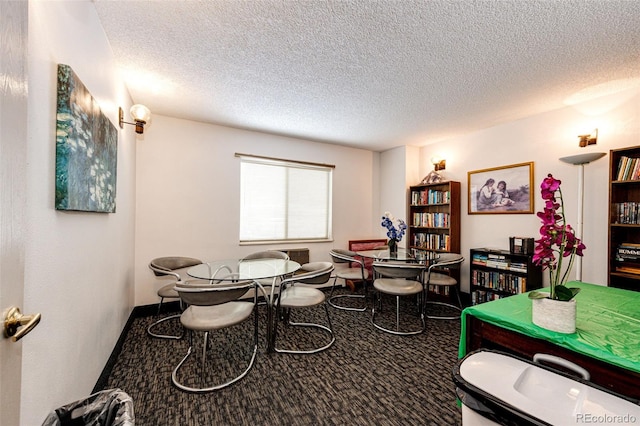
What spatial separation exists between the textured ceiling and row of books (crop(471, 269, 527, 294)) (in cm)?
204

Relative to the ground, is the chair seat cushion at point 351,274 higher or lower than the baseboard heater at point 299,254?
lower

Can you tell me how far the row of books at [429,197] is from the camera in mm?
4062

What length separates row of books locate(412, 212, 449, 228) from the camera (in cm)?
405

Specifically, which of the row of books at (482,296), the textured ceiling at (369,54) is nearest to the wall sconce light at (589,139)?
the textured ceiling at (369,54)

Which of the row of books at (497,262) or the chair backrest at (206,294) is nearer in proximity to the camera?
the chair backrest at (206,294)

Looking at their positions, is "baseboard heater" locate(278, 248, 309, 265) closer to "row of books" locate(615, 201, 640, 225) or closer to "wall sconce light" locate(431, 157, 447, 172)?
"wall sconce light" locate(431, 157, 447, 172)

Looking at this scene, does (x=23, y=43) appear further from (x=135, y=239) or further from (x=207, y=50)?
(x=135, y=239)

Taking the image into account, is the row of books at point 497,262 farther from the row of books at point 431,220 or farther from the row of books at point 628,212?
the row of books at point 628,212

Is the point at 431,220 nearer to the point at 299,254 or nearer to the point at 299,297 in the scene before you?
the point at 299,254

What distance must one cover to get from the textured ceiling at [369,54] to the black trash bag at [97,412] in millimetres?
2163

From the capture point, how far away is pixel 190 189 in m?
3.55

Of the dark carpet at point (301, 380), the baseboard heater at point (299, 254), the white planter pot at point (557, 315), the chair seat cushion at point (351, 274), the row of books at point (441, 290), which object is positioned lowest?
the dark carpet at point (301, 380)

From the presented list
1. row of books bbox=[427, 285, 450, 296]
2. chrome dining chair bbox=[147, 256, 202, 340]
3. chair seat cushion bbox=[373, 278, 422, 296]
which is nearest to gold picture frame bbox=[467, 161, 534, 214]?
row of books bbox=[427, 285, 450, 296]

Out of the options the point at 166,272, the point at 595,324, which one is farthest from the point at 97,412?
the point at 595,324
